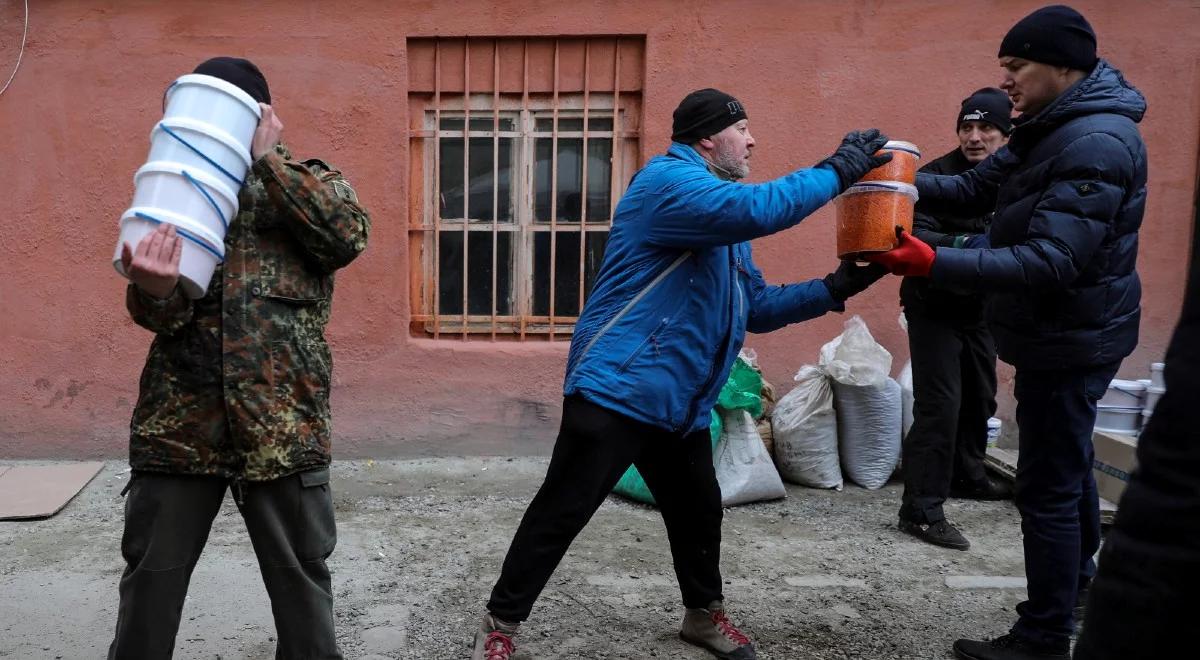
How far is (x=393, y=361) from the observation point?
547cm

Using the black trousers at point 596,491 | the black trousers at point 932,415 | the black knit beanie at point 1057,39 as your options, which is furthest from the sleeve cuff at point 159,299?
the black trousers at point 932,415

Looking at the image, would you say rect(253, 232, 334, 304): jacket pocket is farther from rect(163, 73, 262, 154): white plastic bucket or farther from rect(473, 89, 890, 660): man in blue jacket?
rect(473, 89, 890, 660): man in blue jacket

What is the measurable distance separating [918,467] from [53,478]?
4.21 metres

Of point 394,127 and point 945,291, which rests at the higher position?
point 394,127

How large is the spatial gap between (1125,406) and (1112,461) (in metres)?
0.39

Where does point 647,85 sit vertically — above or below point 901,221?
above

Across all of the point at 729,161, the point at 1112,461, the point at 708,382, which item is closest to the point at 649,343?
the point at 708,382

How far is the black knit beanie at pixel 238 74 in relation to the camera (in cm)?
234

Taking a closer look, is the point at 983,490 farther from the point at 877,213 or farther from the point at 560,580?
the point at 877,213

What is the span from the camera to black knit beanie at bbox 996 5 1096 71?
2.95 meters

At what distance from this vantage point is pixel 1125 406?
195 inches

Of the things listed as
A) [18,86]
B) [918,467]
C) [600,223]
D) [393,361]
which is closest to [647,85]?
[600,223]

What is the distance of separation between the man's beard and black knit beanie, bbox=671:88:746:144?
6 centimetres

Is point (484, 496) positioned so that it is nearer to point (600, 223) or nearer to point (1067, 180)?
point (600, 223)
